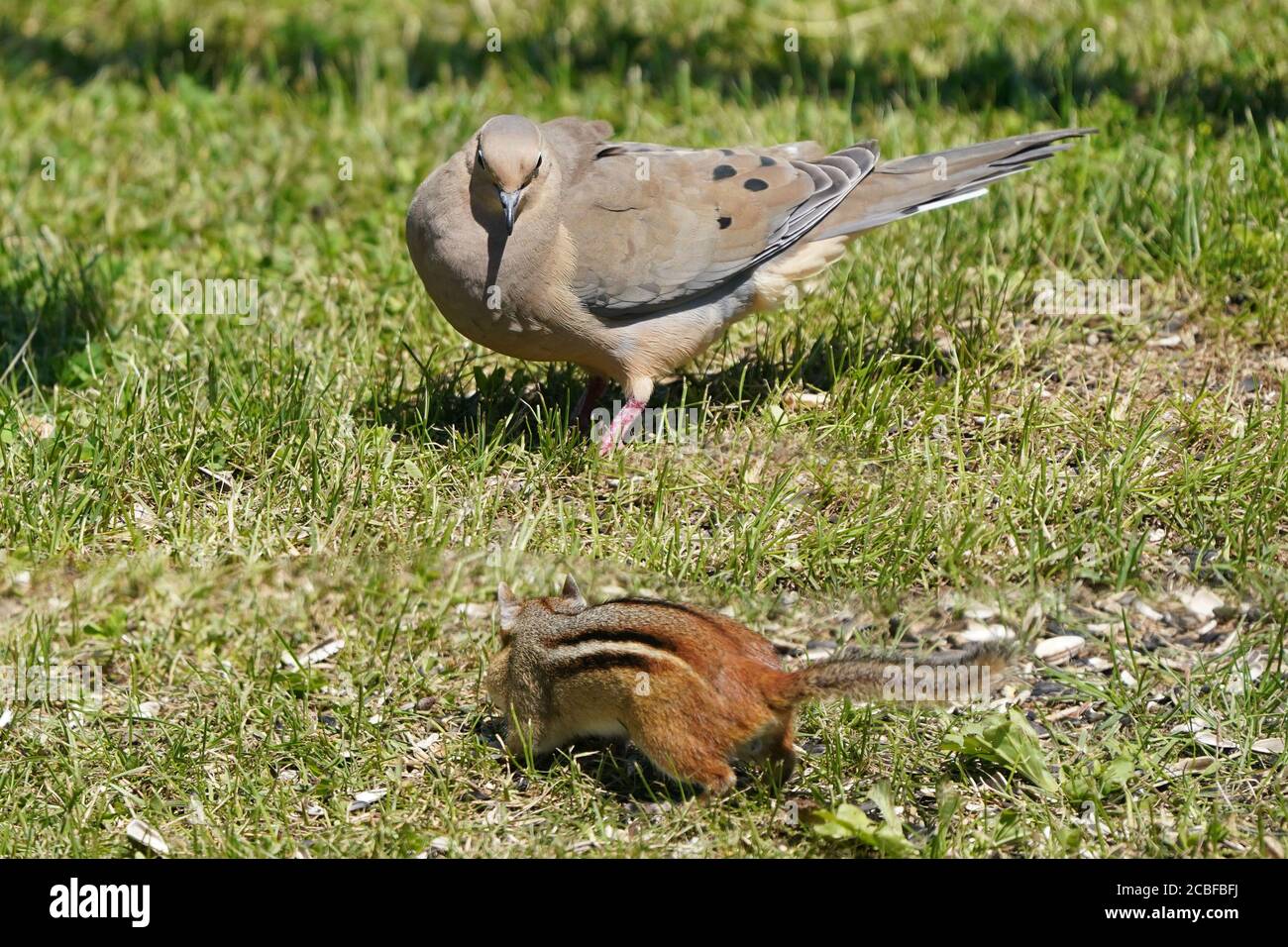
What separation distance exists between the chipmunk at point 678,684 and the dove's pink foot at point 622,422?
1220mm

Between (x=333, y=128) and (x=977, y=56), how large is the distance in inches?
141

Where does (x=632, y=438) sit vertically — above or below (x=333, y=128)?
below

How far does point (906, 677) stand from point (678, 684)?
606 millimetres

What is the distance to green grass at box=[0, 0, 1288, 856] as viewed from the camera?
424cm

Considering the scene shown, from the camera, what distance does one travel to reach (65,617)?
16.6 feet

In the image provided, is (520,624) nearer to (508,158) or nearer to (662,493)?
(662,493)

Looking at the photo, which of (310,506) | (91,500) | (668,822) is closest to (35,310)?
(91,500)

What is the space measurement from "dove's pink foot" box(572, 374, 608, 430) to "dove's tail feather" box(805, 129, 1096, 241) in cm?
103

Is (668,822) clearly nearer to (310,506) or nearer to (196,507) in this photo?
(310,506)
